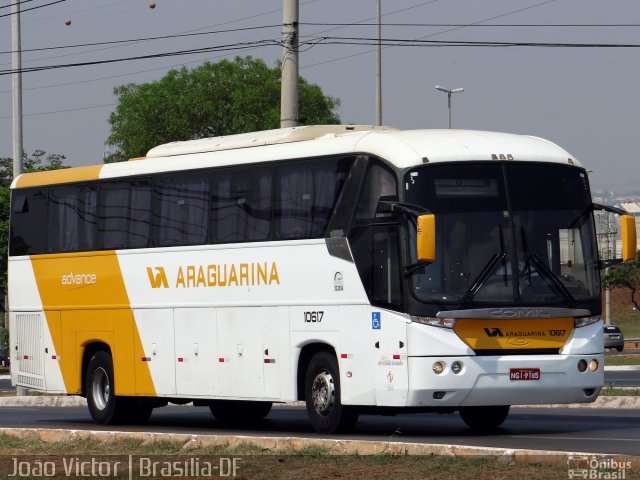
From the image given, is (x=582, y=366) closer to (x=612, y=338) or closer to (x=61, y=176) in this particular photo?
(x=61, y=176)

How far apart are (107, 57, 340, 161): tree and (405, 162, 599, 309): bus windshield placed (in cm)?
5942

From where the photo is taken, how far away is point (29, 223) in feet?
77.0

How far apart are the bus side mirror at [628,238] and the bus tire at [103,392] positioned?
8.36 m

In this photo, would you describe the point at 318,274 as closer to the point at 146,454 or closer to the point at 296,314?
the point at 296,314

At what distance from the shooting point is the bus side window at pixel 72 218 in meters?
22.0

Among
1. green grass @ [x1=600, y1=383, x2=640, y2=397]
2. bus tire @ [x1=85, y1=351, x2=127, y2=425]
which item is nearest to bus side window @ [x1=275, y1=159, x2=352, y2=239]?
bus tire @ [x1=85, y1=351, x2=127, y2=425]

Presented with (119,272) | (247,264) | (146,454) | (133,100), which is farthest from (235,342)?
(133,100)

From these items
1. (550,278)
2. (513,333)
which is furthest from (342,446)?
(550,278)

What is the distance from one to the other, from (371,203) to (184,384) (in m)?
4.72

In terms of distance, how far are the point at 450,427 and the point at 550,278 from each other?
134 inches

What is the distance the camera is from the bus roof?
55.7 ft

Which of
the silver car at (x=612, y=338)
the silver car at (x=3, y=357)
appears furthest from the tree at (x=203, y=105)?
the silver car at (x=612, y=338)

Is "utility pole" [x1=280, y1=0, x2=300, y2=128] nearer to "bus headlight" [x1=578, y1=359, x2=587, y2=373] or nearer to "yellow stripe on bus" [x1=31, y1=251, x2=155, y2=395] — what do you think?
"yellow stripe on bus" [x1=31, y1=251, x2=155, y2=395]

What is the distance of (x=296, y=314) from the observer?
18172mm
